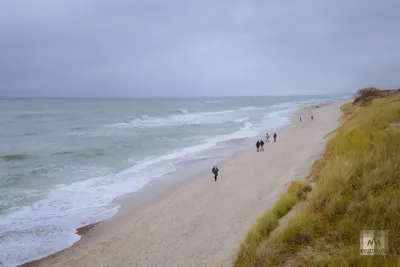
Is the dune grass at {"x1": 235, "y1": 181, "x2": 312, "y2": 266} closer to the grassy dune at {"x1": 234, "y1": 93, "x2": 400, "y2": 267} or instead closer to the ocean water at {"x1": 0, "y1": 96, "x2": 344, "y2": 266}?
the grassy dune at {"x1": 234, "y1": 93, "x2": 400, "y2": 267}

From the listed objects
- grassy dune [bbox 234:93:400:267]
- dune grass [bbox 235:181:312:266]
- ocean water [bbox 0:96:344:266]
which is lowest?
ocean water [bbox 0:96:344:266]

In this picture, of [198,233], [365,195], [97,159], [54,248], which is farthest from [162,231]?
[97,159]

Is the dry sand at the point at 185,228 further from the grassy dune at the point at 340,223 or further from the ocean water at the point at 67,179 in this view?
the grassy dune at the point at 340,223

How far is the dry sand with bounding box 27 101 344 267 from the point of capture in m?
8.05

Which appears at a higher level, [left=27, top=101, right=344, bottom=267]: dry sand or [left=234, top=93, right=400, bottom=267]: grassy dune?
[left=234, top=93, right=400, bottom=267]: grassy dune

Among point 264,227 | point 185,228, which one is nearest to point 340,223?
point 264,227

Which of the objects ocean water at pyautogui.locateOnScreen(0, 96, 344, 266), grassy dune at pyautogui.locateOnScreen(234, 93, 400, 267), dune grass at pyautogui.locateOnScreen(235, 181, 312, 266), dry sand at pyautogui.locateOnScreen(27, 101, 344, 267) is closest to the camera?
grassy dune at pyautogui.locateOnScreen(234, 93, 400, 267)

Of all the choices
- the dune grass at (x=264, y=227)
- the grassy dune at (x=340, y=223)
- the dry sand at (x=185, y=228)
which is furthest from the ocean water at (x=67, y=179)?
the grassy dune at (x=340, y=223)

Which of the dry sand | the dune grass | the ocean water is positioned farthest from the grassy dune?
the ocean water

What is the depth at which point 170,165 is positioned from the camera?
20.5m

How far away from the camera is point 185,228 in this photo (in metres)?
9.80

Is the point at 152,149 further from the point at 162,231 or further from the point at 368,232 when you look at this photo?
the point at 368,232

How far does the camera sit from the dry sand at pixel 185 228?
8.05 meters

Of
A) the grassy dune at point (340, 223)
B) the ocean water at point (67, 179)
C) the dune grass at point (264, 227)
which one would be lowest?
the ocean water at point (67, 179)
